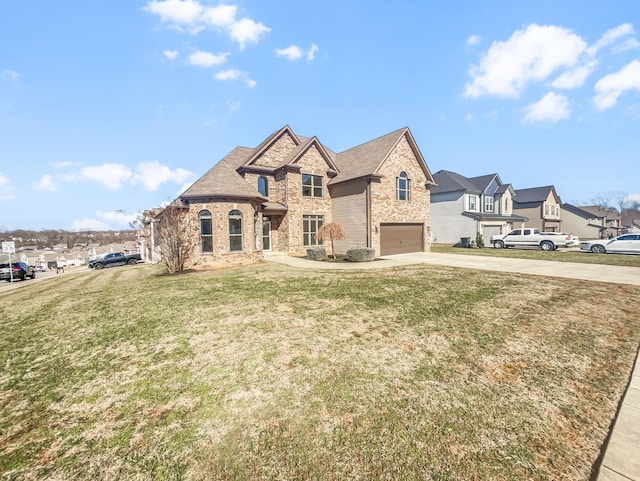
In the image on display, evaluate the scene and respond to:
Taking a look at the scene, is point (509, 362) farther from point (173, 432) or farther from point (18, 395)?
point (18, 395)

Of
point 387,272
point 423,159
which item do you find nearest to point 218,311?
point 387,272

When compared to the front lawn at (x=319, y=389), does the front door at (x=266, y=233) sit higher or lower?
higher

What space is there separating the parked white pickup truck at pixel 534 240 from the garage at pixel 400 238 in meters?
10.6

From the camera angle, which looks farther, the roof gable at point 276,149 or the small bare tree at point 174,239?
the roof gable at point 276,149

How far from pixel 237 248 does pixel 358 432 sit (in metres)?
15.2

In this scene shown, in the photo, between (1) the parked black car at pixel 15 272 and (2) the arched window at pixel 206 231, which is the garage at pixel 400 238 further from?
(1) the parked black car at pixel 15 272

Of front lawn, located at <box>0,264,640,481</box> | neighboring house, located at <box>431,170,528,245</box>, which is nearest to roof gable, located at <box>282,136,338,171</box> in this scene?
front lawn, located at <box>0,264,640,481</box>

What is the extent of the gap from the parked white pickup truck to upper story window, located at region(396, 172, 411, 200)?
12743mm

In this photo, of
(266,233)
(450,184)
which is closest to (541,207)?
(450,184)

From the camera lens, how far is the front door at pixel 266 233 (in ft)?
67.1

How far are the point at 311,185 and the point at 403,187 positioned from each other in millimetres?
7556

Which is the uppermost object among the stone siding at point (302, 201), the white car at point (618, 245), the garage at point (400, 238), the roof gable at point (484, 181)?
the roof gable at point (484, 181)

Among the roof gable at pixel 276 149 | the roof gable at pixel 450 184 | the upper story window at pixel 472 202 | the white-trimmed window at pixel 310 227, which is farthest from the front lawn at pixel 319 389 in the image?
the roof gable at pixel 450 184

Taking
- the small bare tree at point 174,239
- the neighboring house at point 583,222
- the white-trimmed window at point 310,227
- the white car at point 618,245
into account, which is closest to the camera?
the small bare tree at point 174,239
